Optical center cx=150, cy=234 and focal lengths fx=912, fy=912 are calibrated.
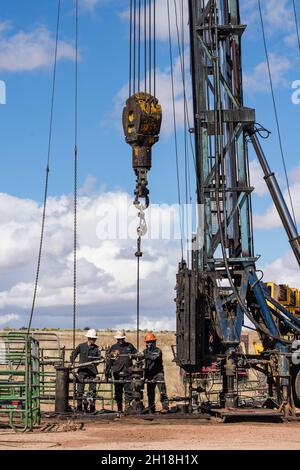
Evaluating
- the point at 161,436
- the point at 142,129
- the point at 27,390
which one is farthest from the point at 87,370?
the point at 142,129

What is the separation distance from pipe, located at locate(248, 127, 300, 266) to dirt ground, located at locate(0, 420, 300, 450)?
4096mm

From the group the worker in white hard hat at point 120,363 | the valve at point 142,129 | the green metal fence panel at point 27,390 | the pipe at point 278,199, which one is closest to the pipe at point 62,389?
the green metal fence panel at point 27,390

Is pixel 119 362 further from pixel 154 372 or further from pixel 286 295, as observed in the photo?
pixel 286 295

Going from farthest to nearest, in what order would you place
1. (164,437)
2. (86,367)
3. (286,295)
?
(286,295)
(86,367)
(164,437)

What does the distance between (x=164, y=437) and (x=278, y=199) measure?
684cm

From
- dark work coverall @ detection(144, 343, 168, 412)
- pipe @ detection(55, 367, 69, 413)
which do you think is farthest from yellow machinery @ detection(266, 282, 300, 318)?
pipe @ detection(55, 367, 69, 413)

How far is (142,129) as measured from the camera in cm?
1655

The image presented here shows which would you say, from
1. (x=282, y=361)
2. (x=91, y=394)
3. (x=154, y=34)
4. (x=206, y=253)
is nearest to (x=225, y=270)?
(x=206, y=253)

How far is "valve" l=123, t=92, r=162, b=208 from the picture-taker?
54.2 ft

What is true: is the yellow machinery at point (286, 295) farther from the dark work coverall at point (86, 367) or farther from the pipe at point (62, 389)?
the pipe at point (62, 389)

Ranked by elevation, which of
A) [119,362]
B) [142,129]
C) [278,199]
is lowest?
[119,362]

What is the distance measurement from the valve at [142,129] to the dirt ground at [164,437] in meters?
4.26

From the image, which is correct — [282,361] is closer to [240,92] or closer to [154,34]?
[240,92]

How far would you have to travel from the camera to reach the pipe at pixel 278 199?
60.8 feet
